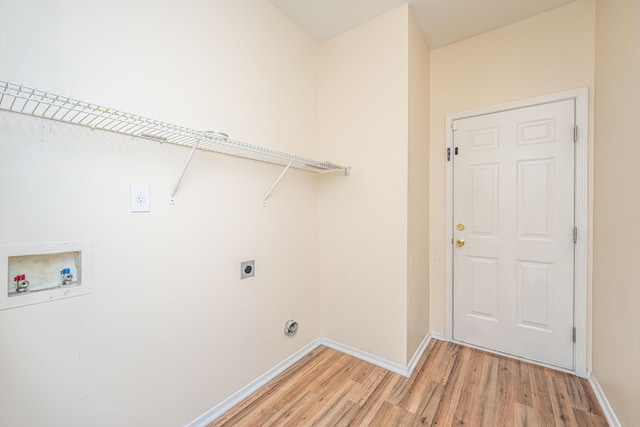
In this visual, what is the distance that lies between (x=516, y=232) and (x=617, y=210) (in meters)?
0.67

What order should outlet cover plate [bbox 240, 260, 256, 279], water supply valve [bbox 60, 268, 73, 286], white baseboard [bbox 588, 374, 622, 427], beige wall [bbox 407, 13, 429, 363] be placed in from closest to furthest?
water supply valve [bbox 60, 268, 73, 286]
white baseboard [bbox 588, 374, 622, 427]
outlet cover plate [bbox 240, 260, 256, 279]
beige wall [bbox 407, 13, 429, 363]

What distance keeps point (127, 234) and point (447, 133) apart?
2.51m

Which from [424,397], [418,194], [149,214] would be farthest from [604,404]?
[149,214]

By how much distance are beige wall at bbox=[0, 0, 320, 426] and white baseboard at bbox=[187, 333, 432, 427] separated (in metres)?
0.04

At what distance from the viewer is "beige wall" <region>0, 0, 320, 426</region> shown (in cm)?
97

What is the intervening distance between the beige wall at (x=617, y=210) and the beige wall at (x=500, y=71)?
112 millimetres

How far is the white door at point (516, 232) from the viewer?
1979 mm

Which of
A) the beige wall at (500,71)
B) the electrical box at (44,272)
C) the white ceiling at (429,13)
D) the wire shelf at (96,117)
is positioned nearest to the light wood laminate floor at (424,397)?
the beige wall at (500,71)

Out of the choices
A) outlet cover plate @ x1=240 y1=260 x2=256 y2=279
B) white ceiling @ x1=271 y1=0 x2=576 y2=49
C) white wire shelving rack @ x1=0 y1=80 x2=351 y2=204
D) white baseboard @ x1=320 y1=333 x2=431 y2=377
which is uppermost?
white ceiling @ x1=271 y1=0 x2=576 y2=49

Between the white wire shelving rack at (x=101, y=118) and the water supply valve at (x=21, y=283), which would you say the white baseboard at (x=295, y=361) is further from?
the white wire shelving rack at (x=101, y=118)

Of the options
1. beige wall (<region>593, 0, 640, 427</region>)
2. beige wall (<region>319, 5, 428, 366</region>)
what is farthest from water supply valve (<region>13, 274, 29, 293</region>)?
beige wall (<region>593, 0, 640, 427</region>)

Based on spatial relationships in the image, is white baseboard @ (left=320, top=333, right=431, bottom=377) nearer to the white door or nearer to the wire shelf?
the white door

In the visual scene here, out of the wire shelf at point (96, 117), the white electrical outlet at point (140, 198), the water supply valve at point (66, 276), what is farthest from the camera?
the white electrical outlet at point (140, 198)

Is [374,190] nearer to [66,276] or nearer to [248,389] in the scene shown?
[248,389]
